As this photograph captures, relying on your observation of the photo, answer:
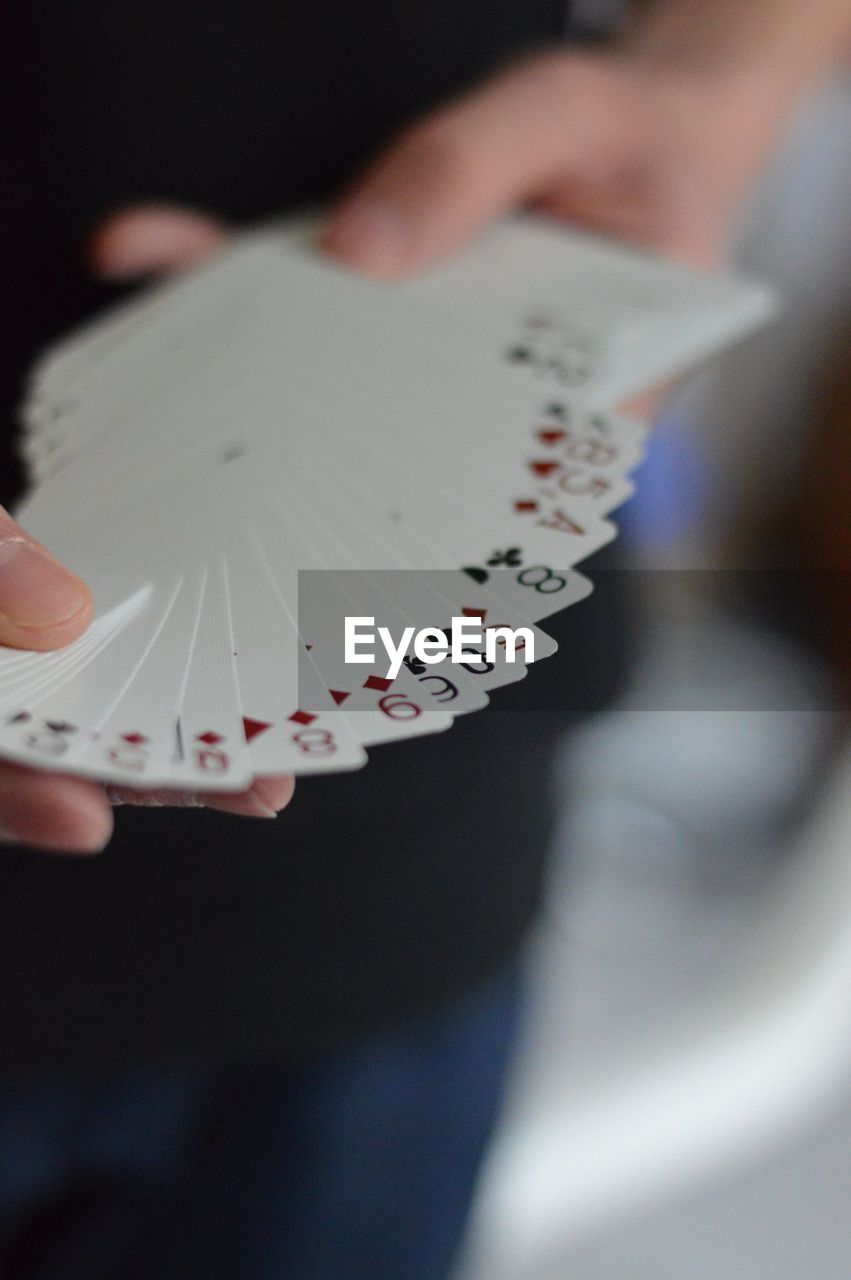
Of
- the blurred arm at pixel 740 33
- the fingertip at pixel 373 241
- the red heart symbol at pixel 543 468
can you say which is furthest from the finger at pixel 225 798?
the blurred arm at pixel 740 33

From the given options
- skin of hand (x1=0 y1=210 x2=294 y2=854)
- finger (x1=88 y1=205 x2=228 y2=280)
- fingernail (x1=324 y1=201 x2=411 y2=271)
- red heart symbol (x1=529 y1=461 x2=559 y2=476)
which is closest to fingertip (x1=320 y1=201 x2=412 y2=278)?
fingernail (x1=324 y1=201 x2=411 y2=271)

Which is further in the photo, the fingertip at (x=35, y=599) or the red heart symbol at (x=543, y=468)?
the red heart symbol at (x=543, y=468)

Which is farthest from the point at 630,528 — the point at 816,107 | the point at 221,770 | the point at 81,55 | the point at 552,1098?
the point at 816,107

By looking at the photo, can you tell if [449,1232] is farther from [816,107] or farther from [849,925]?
[816,107]

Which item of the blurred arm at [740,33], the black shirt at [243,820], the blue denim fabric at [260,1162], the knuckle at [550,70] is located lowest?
the blue denim fabric at [260,1162]

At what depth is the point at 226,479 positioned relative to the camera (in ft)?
1.96

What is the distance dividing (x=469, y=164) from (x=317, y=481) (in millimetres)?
340

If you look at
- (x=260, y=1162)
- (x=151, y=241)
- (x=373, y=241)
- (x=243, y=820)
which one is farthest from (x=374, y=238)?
(x=260, y=1162)

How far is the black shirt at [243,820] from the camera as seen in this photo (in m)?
0.65

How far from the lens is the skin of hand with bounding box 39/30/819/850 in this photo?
0.81 metres

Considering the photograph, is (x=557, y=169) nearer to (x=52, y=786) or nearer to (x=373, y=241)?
(x=373, y=241)

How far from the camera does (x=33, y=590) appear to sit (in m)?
0.45

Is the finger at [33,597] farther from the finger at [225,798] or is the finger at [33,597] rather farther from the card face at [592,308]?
the card face at [592,308]

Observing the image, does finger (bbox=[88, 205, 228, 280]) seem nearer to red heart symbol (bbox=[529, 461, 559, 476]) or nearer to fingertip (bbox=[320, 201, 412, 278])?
fingertip (bbox=[320, 201, 412, 278])
